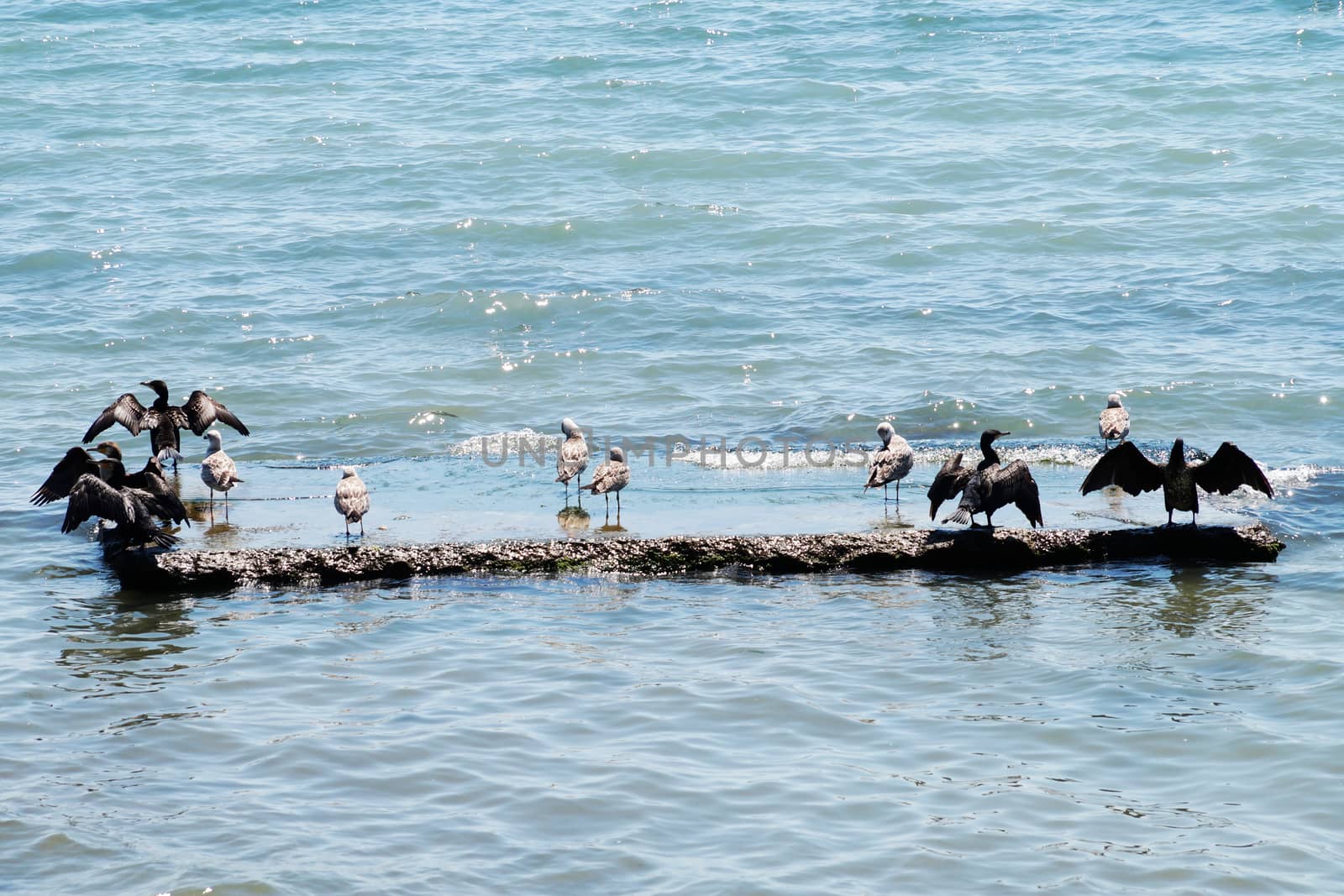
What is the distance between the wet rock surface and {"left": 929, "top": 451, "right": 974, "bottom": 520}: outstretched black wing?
0.89 feet

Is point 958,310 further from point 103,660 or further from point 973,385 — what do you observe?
point 103,660

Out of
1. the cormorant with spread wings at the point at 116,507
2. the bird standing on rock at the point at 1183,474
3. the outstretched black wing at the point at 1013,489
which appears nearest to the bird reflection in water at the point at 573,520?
the cormorant with spread wings at the point at 116,507

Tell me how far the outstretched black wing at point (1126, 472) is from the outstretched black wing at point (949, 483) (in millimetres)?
1018

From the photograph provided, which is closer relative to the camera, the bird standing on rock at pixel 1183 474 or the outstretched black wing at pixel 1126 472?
the bird standing on rock at pixel 1183 474

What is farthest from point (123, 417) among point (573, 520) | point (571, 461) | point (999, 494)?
point (999, 494)

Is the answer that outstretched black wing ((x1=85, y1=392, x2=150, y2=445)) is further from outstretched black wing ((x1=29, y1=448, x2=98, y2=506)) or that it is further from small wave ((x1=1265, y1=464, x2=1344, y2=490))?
small wave ((x1=1265, y1=464, x2=1344, y2=490))

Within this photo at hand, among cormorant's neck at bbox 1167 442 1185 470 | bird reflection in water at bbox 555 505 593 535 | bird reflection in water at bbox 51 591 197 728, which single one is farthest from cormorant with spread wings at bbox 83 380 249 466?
cormorant's neck at bbox 1167 442 1185 470

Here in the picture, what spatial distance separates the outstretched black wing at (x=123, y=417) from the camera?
40.8 ft

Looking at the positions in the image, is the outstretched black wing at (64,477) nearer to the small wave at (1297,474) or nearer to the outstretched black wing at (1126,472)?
the outstretched black wing at (1126,472)

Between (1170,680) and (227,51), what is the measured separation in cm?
2655

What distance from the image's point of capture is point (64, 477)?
10.3 metres

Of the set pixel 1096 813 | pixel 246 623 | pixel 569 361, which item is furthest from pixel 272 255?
pixel 1096 813

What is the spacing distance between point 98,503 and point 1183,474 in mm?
7262

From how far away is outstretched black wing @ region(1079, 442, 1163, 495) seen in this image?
9961 mm
